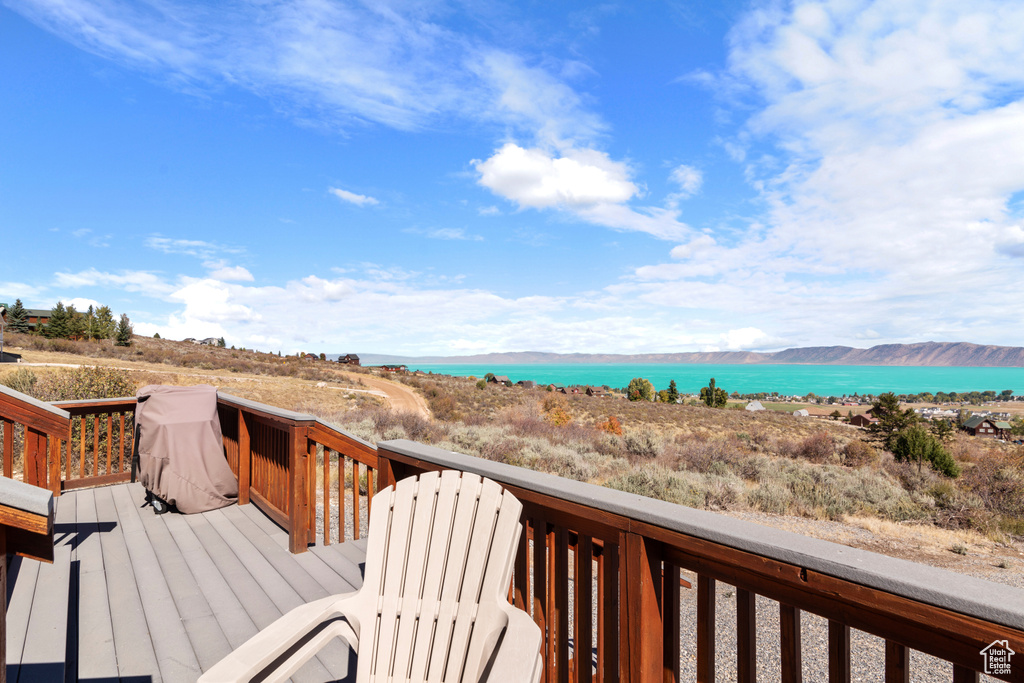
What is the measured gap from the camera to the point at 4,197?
19.5m

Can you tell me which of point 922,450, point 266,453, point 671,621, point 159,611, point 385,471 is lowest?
point 922,450

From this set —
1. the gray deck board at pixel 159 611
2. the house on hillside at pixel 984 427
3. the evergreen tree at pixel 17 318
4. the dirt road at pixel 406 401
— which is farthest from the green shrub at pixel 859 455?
the evergreen tree at pixel 17 318

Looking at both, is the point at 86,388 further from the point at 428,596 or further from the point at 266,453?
the point at 428,596

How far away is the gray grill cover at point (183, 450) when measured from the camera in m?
4.11

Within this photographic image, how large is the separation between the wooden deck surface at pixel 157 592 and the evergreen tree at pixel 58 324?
41140 mm

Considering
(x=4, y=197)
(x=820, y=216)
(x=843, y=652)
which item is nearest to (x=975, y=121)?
(x=820, y=216)

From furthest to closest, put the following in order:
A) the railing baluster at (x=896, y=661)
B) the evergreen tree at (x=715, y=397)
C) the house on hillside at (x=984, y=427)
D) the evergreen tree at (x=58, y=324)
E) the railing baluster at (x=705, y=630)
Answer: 1. the evergreen tree at (x=715, y=397)
2. the evergreen tree at (x=58, y=324)
3. the house on hillside at (x=984, y=427)
4. the railing baluster at (x=705, y=630)
5. the railing baluster at (x=896, y=661)

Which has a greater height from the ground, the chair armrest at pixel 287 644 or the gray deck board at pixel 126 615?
the chair armrest at pixel 287 644

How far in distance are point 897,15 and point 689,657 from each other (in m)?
8.28

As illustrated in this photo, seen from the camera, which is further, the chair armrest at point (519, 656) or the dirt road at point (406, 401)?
the dirt road at point (406, 401)

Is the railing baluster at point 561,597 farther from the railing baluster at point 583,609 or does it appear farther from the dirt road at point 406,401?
the dirt road at point 406,401

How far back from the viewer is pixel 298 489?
3.38 meters

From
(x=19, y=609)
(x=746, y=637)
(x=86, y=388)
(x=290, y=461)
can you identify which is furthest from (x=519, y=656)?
(x=86, y=388)

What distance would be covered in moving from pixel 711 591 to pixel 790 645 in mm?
200
